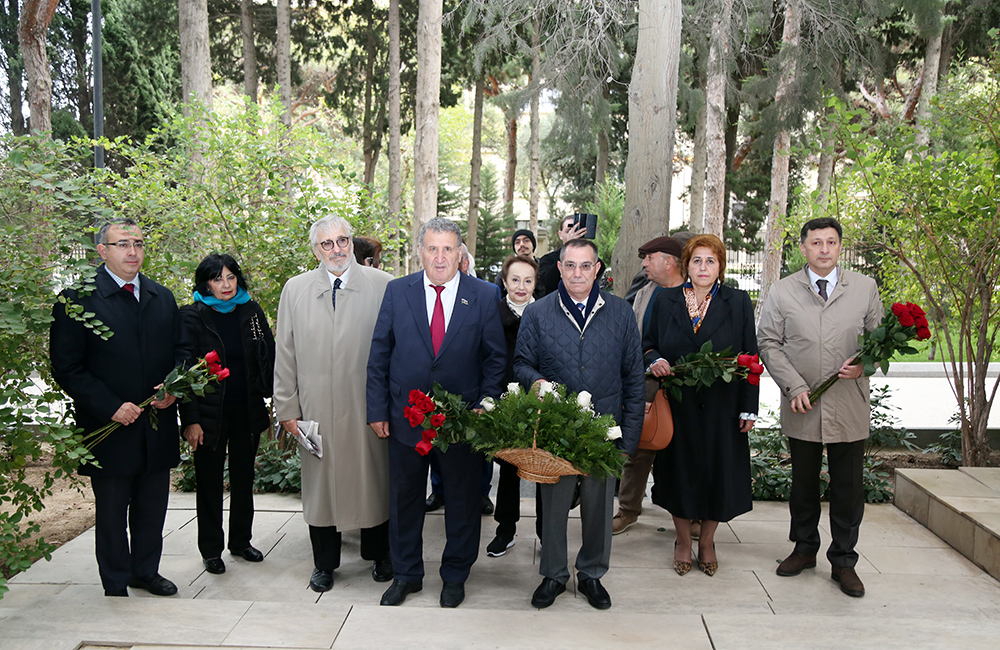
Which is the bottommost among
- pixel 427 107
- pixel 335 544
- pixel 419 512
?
pixel 335 544

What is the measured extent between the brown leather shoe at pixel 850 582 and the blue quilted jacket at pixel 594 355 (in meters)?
Answer: 1.42

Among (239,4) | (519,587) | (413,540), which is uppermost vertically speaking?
(239,4)

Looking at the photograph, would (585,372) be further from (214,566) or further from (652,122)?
(652,122)

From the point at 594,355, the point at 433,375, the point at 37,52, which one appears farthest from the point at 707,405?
the point at 37,52

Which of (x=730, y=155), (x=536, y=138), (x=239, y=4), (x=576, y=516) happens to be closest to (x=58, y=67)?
(x=239, y=4)

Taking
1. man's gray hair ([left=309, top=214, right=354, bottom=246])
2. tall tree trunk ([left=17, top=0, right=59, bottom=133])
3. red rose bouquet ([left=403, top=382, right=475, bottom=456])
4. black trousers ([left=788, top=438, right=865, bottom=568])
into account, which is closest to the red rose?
red rose bouquet ([left=403, top=382, right=475, bottom=456])

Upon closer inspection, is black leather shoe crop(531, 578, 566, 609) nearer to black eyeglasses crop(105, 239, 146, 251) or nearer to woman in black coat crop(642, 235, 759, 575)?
woman in black coat crop(642, 235, 759, 575)

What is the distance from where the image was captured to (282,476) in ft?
19.6

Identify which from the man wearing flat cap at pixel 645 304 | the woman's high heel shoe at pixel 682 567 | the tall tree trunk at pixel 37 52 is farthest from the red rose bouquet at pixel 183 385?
the tall tree trunk at pixel 37 52

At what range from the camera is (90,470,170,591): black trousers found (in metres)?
3.92

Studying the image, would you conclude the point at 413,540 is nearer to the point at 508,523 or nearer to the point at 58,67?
the point at 508,523

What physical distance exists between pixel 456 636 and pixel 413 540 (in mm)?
822

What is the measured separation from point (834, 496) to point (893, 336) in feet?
3.33

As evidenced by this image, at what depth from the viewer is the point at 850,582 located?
13.5 feet
